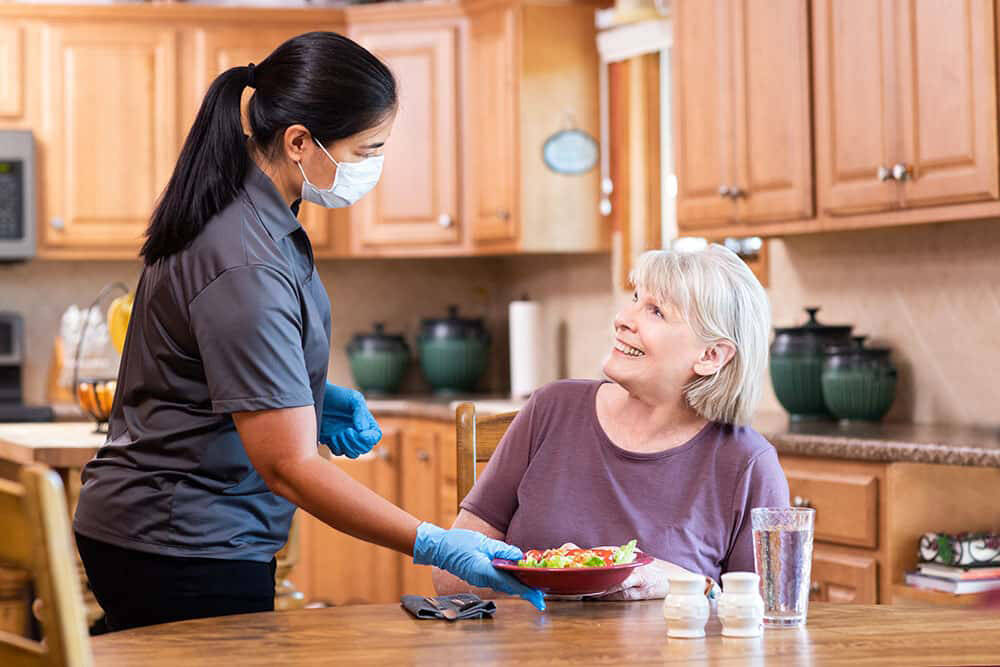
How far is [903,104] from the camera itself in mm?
3287

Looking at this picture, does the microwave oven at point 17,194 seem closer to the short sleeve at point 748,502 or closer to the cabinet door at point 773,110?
the cabinet door at point 773,110

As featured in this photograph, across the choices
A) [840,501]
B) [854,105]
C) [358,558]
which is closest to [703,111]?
[854,105]

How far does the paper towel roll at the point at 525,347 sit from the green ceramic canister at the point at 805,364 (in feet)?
5.13

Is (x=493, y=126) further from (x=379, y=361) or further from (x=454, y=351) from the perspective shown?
(x=379, y=361)

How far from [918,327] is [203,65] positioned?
2835mm

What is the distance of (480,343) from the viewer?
5371mm

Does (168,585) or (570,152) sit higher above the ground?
(570,152)

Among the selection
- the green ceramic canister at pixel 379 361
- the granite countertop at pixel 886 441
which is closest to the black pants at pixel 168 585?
the granite countertop at pixel 886 441

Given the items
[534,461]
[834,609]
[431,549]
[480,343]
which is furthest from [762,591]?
[480,343]

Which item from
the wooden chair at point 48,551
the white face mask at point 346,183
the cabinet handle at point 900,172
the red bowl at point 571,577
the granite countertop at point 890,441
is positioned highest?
the cabinet handle at point 900,172

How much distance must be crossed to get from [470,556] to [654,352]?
0.53 m

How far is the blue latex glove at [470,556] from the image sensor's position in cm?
168

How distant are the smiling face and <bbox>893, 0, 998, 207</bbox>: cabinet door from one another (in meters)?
1.28

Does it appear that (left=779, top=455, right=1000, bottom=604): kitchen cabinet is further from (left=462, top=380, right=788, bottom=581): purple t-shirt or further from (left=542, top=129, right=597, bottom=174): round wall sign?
(left=542, top=129, right=597, bottom=174): round wall sign
